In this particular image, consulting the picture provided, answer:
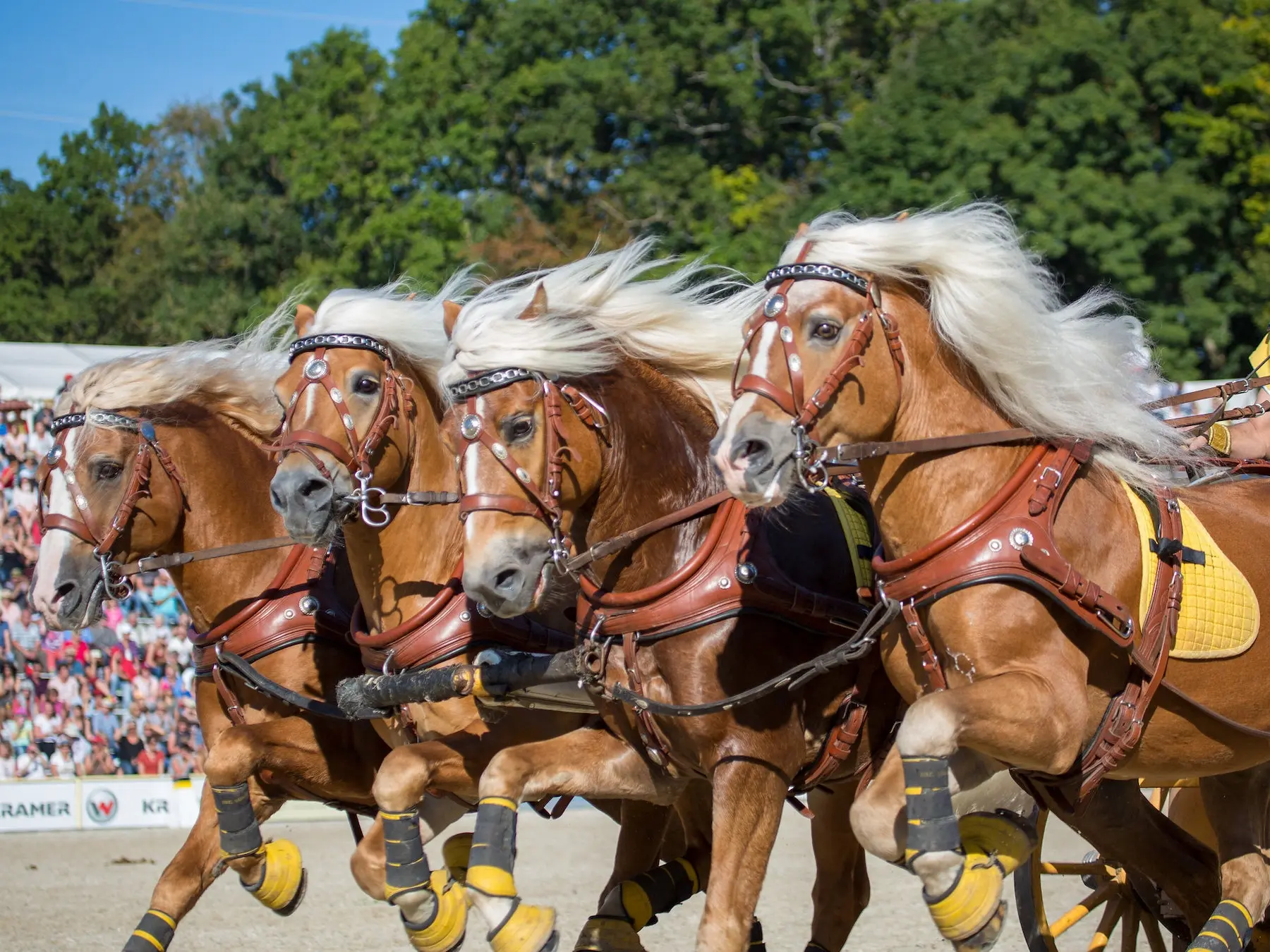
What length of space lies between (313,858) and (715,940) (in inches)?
264

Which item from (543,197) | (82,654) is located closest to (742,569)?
(82,654)

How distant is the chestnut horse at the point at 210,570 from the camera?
17.7ft

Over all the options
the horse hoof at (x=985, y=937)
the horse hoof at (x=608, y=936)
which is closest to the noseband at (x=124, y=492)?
the horse hoof at (x=608, y=936)

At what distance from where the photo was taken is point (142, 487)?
5.72 metres

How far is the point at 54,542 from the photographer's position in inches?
219

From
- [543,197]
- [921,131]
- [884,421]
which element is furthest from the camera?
[543,197]

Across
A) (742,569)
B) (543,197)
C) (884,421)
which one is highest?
(543,197)

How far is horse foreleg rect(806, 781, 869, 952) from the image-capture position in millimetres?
5449

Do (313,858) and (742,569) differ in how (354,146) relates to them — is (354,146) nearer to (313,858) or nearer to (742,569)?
(313,858)

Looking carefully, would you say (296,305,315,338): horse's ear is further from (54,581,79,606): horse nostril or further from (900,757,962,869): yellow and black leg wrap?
(900,757,962,869): yellow and black leg wrap

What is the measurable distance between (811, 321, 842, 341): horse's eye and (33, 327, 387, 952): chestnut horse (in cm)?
260

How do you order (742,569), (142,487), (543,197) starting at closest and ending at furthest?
(742,569)
(142,487)
(543,197)

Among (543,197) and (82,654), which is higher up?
(543,197)

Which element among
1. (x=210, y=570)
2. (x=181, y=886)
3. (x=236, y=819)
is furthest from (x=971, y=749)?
(x=210, y=570)
